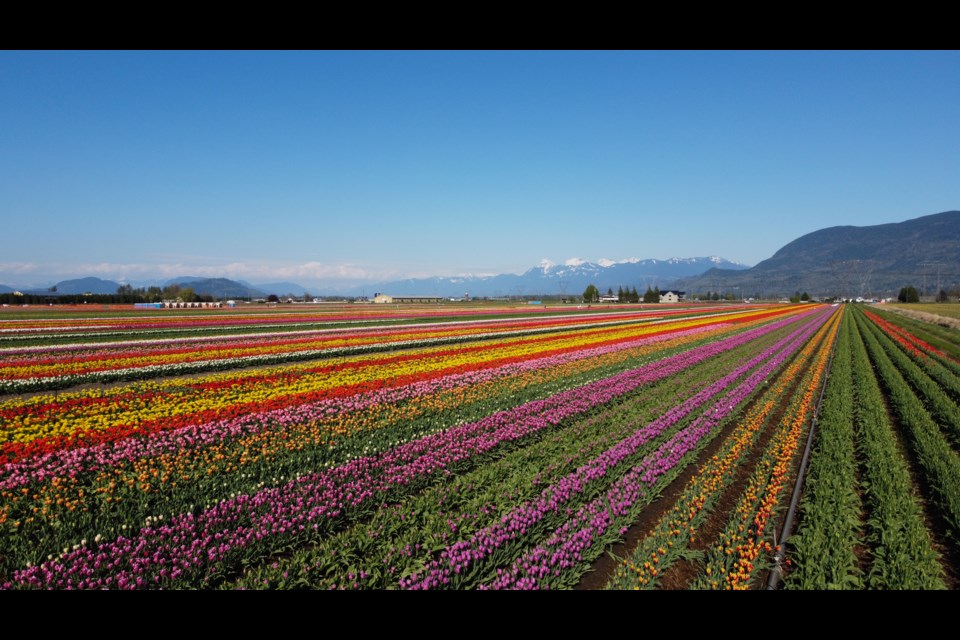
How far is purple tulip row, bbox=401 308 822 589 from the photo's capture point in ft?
17.5

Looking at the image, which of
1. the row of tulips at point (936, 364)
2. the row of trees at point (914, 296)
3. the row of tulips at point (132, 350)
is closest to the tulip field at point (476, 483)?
the row of tulips at point (936, 364)

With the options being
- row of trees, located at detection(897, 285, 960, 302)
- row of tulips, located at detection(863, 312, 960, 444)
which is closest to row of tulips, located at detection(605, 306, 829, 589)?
row of tulips, located at detection(863, 312, 960, 444)

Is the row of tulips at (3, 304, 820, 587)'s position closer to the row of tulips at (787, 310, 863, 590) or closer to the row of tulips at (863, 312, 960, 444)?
the row of tulips at (787, 310, 863, 590)

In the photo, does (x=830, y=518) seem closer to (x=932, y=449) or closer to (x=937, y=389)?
(x=932, y=449)

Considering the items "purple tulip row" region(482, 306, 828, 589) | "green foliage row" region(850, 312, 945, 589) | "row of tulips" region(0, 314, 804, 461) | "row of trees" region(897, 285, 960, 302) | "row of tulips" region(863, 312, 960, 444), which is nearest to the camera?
"purple tulip row" region(482, 306, 828, 589)

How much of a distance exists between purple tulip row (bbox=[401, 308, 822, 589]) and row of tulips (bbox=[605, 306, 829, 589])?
0.65m

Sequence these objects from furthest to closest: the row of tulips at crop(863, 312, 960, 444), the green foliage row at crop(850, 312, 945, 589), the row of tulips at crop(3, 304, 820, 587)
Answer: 1. the row of tulips at crop(863, 312, 960, 444)
2. the green foliage row at crop(850, 312, 945, 589)
3. the row of tulips at crop(3, 304, 820, 587)

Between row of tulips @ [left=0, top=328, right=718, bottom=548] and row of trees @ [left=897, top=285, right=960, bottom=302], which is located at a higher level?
row of trees @ [left=897, top=285, right=960, bottom=302]

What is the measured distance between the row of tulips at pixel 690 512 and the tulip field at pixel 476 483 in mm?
44

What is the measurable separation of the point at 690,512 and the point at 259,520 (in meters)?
6.46

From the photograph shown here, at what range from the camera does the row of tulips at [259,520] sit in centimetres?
512

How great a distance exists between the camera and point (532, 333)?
36781 mm
